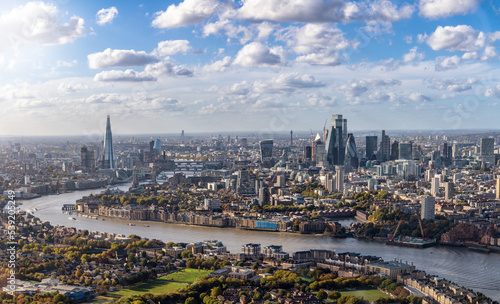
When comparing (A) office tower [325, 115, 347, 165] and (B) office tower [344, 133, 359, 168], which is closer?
(B) office tower [344, 133, 359, 168]

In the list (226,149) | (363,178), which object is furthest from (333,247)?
(226,149)

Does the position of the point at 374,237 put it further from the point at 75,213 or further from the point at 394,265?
the point at 75,213

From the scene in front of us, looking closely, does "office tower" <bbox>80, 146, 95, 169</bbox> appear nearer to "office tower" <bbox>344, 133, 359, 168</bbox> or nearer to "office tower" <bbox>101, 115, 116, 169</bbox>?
"office tower" <bbox>101, 115, 116, 169</bbox>

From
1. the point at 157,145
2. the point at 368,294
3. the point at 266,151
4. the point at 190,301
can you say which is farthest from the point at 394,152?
the point at 190,301

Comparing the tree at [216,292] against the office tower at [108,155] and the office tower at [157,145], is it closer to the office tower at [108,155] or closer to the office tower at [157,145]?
the office tower at [108,155]

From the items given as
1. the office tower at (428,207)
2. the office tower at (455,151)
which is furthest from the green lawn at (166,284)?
the office tower at (455,151)

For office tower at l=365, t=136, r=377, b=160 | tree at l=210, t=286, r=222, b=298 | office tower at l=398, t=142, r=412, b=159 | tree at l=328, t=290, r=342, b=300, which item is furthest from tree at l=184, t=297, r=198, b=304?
office tower at l=365, t=136, r=377, b=160

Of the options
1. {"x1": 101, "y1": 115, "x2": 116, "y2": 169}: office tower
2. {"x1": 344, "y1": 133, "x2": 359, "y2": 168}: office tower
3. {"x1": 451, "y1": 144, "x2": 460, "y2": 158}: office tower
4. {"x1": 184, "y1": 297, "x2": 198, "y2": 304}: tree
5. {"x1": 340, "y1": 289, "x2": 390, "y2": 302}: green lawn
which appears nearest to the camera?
{"x1": 184, "y1": 297, "x2": 198, "y2": 304}: tree
